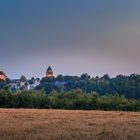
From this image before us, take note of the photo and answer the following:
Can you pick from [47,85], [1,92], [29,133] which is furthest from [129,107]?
[47,85]

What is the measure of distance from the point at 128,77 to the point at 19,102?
29606 millimetres

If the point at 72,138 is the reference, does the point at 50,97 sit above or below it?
above

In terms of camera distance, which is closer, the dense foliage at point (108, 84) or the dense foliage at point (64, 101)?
the dense foliage at point (64, 101)

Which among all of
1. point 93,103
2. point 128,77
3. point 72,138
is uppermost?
point 128,77

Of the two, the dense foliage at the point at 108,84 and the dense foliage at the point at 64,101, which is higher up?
the dense foliage at the point at 108,84

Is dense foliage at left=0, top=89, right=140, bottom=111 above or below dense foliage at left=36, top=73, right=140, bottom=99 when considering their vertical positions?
below

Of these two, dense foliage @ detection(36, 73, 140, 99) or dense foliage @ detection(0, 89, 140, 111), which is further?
dense foliage @ detection(36, 73, 140, 99)

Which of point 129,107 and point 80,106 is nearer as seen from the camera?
point 129,107

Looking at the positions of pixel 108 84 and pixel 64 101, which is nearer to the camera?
pixel 64 101

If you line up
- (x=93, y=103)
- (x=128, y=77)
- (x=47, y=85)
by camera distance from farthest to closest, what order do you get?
(x=47, y=85) < (x=128, y=77) < (x=93, y=103)

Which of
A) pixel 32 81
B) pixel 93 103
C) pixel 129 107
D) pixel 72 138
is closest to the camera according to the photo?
pixel 72 138

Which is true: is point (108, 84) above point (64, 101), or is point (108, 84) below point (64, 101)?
above

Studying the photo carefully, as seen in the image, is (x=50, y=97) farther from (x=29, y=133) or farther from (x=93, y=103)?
(x=29, y=133)

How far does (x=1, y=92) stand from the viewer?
263 ft
